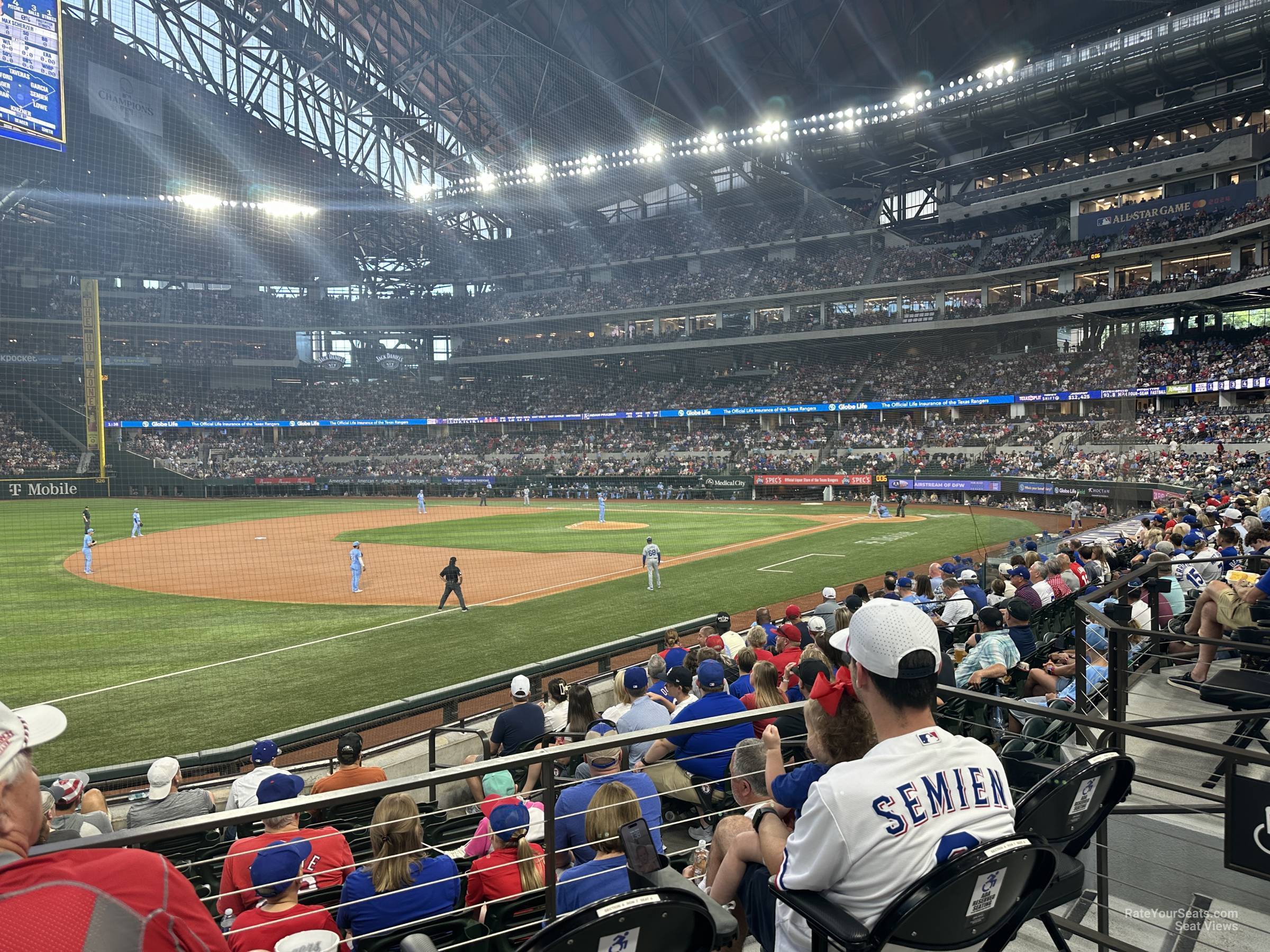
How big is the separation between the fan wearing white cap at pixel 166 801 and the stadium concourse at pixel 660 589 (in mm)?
34

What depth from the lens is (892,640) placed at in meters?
2.57

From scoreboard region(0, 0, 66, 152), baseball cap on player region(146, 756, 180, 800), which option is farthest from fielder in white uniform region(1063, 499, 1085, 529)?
scoreboard region(0, 0, 66, 152)

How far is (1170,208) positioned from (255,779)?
2208 inches

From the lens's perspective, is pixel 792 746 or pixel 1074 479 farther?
pixel 1074 479

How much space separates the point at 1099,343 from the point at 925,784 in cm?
4253

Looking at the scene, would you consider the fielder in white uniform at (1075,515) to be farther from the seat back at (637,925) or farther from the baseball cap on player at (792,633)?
the seat back at (637,925)

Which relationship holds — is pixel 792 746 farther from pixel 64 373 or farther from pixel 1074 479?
pixel 64 373

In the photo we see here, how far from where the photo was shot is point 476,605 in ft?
64.5

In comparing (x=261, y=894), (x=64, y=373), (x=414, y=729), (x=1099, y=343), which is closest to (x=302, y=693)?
(x=414, y=729)

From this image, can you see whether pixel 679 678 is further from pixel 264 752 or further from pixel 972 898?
pixel 972 898

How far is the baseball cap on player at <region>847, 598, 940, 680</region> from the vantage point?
255 centimetres

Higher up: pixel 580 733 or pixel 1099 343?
pixel 1099 343

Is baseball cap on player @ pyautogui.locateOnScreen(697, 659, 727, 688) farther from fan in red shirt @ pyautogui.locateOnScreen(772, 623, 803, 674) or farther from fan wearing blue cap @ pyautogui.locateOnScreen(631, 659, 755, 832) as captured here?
fan in red shirt @ pyautogui.locateOnScreen(772, 623, 803, 674)

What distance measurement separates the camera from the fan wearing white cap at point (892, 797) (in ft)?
7.75
